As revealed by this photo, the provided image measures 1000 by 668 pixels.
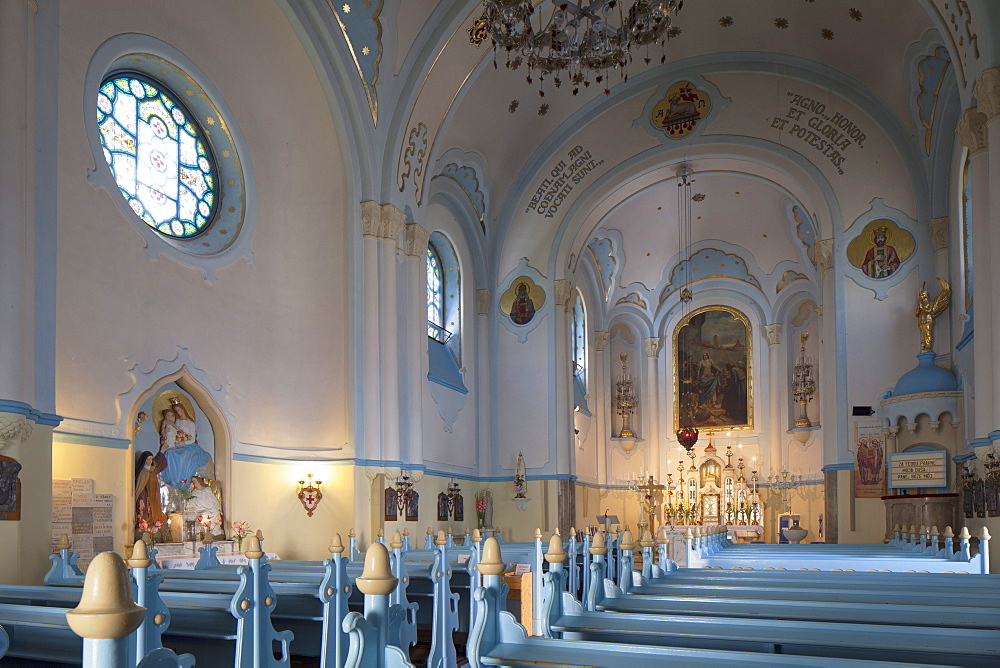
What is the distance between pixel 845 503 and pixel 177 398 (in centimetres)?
1129

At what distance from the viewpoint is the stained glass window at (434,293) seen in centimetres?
1617

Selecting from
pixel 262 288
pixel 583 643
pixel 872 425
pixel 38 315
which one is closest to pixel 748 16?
pixel 872 425

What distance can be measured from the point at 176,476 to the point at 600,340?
15.5m

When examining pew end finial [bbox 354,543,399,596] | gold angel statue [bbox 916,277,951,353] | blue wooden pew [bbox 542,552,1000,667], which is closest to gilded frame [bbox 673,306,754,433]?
gold angel statue [bbox 916,277,951,353]

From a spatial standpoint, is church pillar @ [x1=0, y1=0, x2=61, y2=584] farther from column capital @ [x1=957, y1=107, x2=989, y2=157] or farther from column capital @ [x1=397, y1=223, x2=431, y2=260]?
column capital @ [x1=957, y1=107, x2=989, y2=157]

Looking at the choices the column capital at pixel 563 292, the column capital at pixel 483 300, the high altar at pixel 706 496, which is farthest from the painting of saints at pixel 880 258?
the high altar at pixel 706 496

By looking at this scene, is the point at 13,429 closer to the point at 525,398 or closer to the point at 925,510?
the point at 525,398

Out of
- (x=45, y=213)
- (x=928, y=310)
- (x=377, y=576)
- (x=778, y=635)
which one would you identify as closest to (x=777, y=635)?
(x=778, y=635)

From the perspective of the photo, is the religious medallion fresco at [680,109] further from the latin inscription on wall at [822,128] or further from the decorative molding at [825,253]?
the decorative molding at [825,253]

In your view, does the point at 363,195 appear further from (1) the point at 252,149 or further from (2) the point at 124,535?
(2) the point at 124,535

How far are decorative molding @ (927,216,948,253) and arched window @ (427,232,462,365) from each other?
8.66 m

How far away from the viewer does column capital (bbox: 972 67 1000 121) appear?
893 cm

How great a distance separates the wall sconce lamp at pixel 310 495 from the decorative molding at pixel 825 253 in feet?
33.7

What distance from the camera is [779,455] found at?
22438mm
